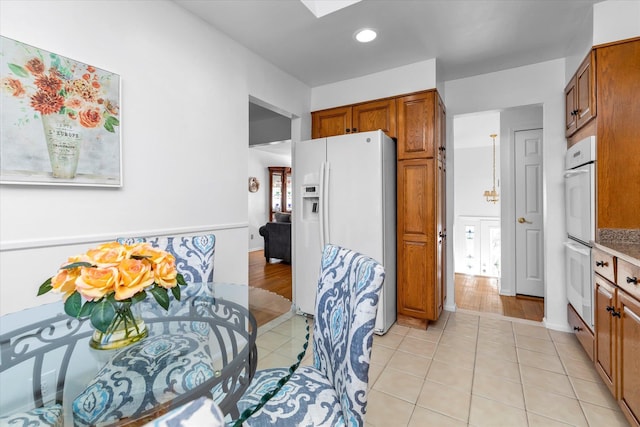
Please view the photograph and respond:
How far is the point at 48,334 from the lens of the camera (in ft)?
3.75

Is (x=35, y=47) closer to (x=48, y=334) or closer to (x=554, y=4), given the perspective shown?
(x=48, y=334)

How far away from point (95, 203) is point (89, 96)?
0.55 m

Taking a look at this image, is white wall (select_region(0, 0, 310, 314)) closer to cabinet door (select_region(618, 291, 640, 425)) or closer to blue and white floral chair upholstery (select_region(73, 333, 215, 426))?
blue and white floral chair upholstery (select_region(73, 333, 215, 426))

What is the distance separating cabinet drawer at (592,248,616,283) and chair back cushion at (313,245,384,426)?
1550 mm

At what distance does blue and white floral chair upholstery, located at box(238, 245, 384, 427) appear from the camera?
898 mm

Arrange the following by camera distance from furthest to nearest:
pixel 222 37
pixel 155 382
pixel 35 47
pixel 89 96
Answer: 1. pixel 222 37
2. pixel 89 96
3. pixel 35 47
4. pixel 155 382

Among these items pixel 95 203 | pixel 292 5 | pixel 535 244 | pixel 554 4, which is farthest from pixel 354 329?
pixel 535 244

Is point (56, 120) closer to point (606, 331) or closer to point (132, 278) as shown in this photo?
point (132, 278)

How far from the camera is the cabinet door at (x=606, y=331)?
5.31ft

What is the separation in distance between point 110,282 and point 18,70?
1199 mm

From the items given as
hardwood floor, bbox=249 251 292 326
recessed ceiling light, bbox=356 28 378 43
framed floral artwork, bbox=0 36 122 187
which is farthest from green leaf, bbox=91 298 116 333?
recessed ceiling light, bbox=356 28 378 43

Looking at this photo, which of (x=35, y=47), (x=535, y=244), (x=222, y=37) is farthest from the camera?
(x=535, y=244)

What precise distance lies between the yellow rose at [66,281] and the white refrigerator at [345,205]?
199cm

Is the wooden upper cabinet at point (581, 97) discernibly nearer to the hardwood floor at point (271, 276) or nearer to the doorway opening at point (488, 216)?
the doorway opening at point (488, 216)
